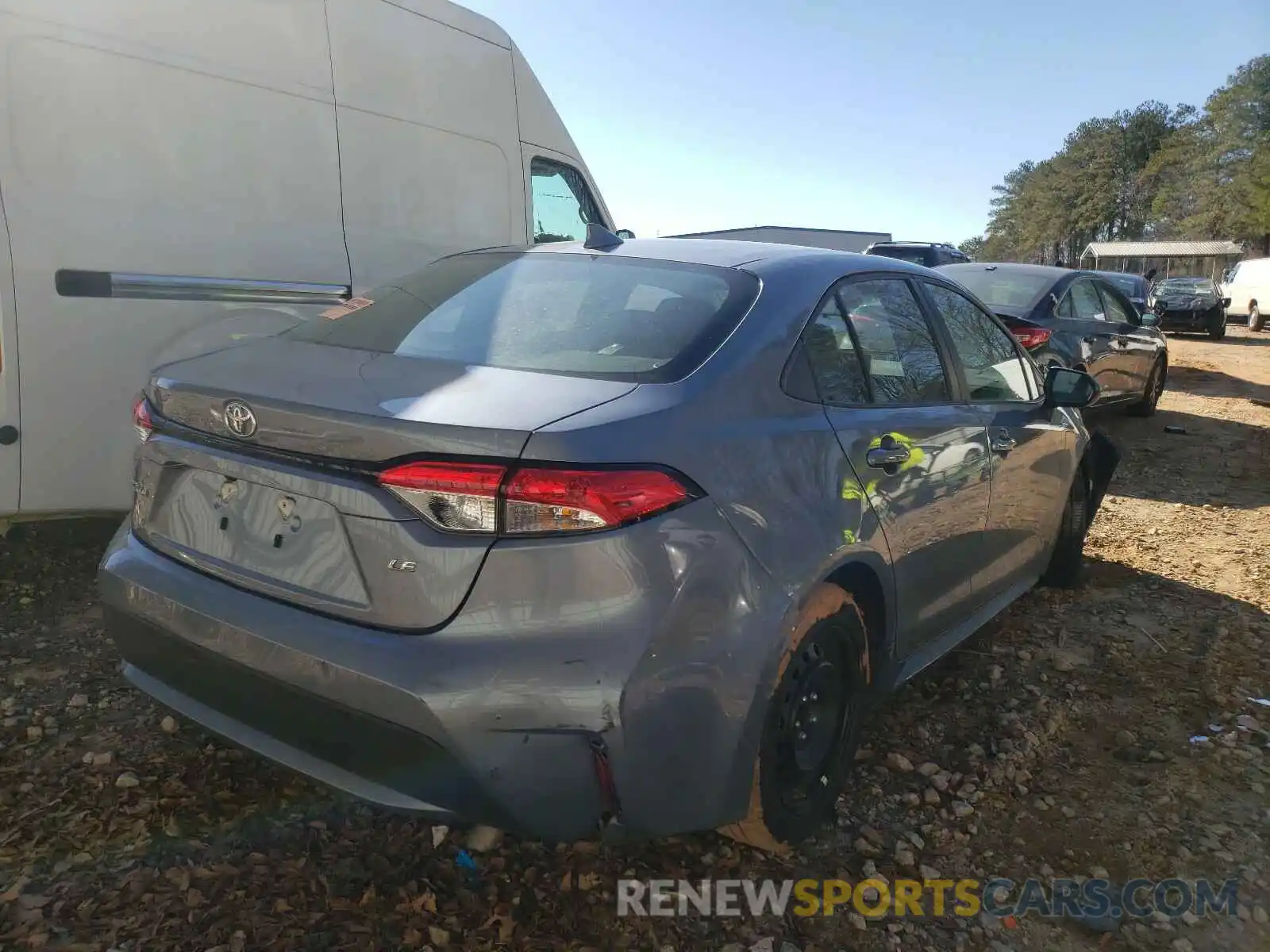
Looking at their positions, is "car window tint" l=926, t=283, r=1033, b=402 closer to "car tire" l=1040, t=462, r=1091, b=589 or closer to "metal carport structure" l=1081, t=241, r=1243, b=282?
"car tire" l=1040, t=462, r=1091, b=589

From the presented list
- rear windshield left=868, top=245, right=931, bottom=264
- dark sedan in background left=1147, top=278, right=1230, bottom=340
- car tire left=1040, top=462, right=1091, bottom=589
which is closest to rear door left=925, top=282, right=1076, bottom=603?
car tire left=1040, top=462, right=1091, bottom=589

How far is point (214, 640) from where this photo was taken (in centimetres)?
206

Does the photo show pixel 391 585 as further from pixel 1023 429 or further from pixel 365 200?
pixel 365 200

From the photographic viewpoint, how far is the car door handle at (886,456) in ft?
8.31

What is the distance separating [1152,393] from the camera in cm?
999

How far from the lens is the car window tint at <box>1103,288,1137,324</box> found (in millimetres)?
9180

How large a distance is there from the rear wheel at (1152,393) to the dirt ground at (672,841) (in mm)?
6420

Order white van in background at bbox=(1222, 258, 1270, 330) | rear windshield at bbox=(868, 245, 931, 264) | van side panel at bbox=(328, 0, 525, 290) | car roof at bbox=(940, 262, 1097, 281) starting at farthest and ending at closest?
white van in background at bbox=(1222, 258, 1270, 330) → rear windshield at bbox=(868, 245, 931, 264) → car roof at bbox=(940, 262, 1097, 281) → van side panel at bbox=(328, 0, 525, 290)

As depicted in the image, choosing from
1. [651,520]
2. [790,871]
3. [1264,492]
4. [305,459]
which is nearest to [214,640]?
[305,459]

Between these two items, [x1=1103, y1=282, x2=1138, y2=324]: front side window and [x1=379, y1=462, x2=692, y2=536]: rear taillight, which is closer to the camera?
[x1=379, y1=462, x2=692, y2=536]: rear taillight

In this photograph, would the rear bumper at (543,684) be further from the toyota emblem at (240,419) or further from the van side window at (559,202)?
the van side window at (559,202)

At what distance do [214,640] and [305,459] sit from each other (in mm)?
472

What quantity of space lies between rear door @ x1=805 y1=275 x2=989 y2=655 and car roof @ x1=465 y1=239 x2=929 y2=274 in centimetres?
10

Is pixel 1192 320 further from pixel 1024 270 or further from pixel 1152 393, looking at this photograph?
pixel 1024 270
